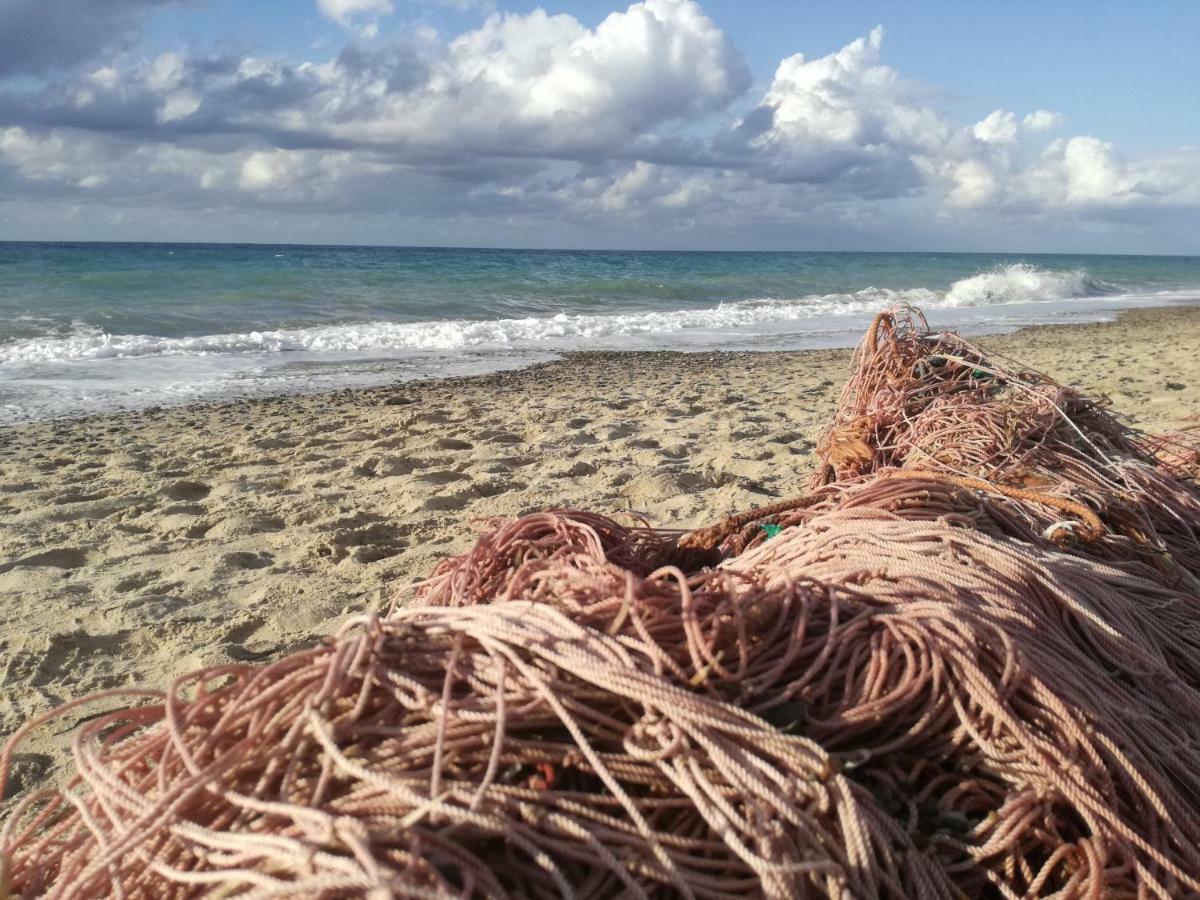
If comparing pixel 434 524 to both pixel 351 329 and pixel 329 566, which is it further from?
pixel 351 329

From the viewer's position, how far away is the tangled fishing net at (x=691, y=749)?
1214mm

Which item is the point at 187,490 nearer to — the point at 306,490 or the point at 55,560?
the point at 306,490

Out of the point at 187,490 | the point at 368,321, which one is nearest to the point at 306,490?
the point at 187,490

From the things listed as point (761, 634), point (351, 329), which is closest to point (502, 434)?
point (761, 634)

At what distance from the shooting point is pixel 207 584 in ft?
11.5

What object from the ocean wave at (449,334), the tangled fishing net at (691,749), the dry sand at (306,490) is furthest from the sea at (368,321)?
the tangled fishing net at (691,749)

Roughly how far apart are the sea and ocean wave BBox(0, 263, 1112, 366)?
0.12 ft

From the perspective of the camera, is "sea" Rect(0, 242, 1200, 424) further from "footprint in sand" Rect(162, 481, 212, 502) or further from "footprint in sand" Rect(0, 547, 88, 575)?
"footprint in sand" Rect(0, 547, 88, 575)

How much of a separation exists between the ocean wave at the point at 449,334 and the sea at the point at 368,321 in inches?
1.4

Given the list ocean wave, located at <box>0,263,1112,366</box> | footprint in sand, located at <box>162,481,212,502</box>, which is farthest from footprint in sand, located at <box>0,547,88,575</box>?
ocean wave, located at <box>0,263,1112,366</box>

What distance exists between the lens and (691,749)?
53.7 inches

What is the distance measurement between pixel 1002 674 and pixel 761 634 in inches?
16.7

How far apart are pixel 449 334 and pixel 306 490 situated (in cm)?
813

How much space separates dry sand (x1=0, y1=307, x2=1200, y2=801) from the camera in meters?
3.12
